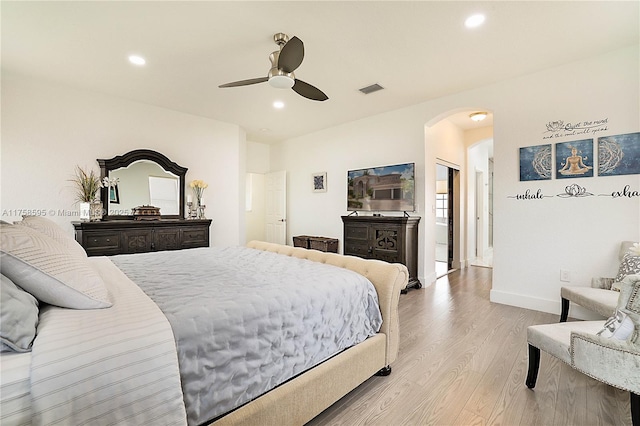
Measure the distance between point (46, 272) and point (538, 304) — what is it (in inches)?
167

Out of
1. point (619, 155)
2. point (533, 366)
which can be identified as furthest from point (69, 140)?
point (619, 155)

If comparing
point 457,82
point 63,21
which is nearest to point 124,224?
point 63,21

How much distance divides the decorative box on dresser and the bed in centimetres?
244

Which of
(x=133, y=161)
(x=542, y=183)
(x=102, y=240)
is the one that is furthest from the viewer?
(x=133, y=161)

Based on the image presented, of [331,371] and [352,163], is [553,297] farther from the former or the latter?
[352,163]

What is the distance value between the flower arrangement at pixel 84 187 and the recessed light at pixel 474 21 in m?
4.63

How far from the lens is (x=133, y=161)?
4113mm

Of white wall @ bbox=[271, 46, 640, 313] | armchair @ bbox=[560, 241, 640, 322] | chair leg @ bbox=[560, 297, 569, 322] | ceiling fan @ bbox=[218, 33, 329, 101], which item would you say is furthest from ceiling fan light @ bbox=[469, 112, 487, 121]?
ceiling fan @ bbox=[218, 33, 329, 101]

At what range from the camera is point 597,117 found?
Answer: 291 centimetres

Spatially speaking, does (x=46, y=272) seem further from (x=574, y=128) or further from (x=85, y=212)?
(x=574, y=128)

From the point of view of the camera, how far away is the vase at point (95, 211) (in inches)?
144

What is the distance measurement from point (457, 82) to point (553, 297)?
108 inches

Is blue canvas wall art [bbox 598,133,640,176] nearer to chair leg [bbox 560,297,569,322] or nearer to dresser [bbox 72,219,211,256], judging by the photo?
chair leg [bbox 560,297,569,322]

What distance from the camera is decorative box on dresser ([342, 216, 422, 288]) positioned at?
4.09 metres
